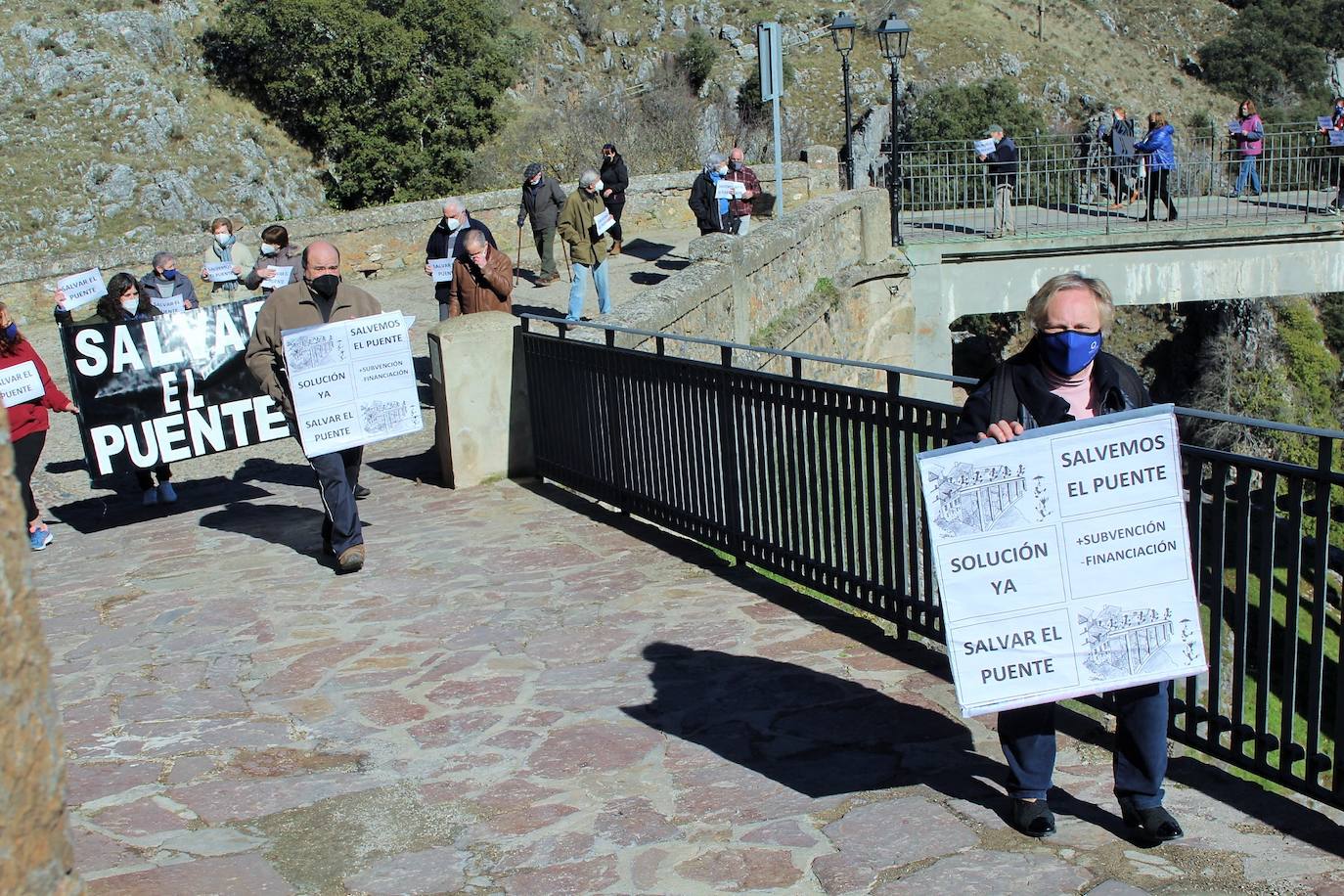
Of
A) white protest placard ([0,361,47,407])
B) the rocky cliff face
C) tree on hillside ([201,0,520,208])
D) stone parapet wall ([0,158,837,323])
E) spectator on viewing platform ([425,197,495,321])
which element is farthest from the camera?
tree on hillside ([201,0,520,208])

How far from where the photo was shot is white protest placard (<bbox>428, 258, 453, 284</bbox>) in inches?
512

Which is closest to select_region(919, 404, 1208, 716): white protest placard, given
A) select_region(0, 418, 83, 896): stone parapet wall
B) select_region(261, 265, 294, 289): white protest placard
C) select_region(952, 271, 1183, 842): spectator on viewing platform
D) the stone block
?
select_region(952, 271, 1183, 842): spectator on viewing platform

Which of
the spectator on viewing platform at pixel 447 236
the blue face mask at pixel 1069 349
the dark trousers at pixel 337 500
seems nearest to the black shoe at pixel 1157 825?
the blue face mask at pixel 1069 349

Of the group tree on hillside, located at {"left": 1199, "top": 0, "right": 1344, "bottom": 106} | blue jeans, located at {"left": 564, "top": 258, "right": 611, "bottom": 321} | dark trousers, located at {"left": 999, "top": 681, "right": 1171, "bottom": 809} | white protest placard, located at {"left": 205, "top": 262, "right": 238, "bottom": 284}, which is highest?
tree on hillside, located at {"left": 1199, "top": 0, "right": 1344, "bottom": 106}

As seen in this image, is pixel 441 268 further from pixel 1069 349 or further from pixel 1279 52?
pixel 1279 52

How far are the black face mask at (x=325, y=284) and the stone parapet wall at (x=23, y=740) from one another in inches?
230

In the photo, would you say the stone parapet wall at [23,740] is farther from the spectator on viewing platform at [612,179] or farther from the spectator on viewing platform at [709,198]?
the spectator on viewing platform at [612,179]

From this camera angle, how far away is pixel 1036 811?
13.7 ft

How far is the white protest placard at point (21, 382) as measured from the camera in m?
8.76

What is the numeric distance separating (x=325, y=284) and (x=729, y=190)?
11.4 m

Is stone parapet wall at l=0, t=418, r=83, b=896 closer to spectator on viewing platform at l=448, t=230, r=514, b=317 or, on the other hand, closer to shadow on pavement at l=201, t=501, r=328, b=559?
shadow on pavement at l=201, t=501, r=328, b=559

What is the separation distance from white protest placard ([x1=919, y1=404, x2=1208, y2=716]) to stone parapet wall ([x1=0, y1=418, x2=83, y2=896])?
2596mm

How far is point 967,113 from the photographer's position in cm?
5347

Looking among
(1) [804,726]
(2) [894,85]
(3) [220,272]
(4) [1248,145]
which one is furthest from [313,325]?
(4) [1248,145]
